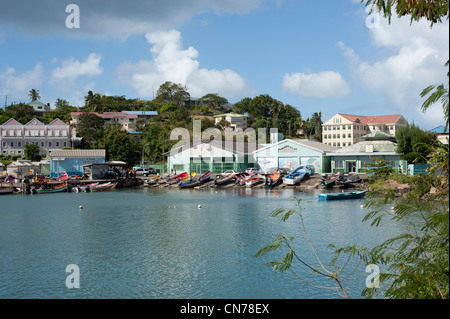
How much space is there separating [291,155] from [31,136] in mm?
55172

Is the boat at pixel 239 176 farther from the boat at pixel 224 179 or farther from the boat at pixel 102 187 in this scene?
the boat at pixel 102 187

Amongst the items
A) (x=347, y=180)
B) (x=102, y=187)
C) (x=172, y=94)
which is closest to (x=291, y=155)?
(x=347, y=180)

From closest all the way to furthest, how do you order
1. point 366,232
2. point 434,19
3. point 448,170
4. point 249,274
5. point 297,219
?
point 448,170
point 434,19
point 249,274
point 366,232
point 297,219

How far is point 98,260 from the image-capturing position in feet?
71.5

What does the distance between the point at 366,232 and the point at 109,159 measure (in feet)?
206

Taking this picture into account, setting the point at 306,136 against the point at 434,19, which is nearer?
the point at 434,19

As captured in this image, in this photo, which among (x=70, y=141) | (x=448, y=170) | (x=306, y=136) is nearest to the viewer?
(x=448, y=170)

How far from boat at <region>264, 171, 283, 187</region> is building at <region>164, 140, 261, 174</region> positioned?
1031 cm

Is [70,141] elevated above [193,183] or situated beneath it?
elevated above

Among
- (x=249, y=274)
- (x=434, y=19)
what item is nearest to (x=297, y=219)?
(x=249, y=274)

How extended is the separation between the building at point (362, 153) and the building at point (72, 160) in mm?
39096

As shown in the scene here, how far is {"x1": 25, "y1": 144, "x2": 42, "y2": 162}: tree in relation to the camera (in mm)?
83438

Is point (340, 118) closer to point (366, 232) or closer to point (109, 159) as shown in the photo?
point (109, 159)

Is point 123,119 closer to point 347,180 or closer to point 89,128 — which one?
point 89,128
